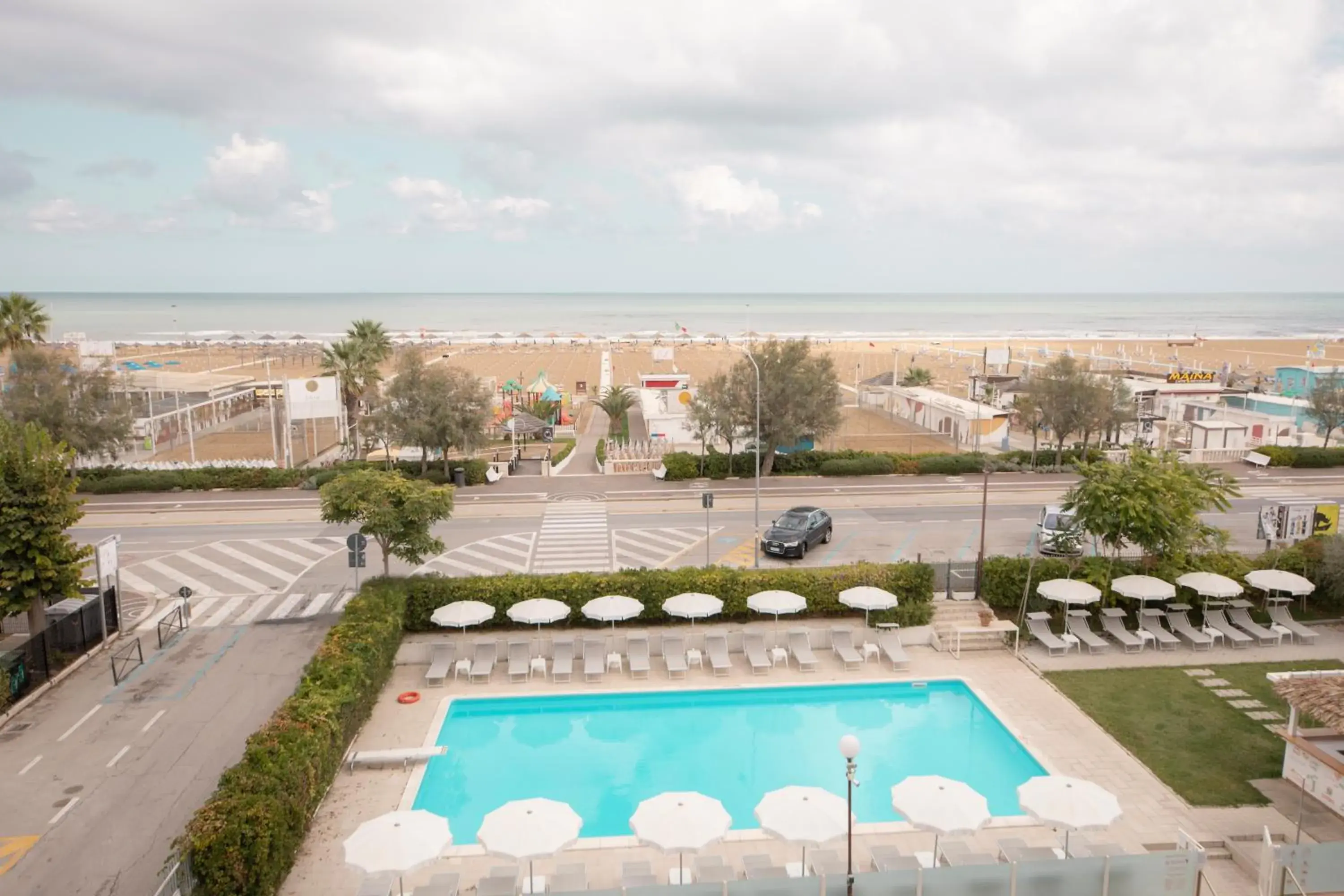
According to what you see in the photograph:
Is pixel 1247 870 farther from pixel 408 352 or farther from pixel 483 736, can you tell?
pixel 408 352

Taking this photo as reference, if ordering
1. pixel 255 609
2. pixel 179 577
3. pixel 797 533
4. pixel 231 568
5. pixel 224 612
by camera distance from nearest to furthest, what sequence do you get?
pixel 224 612 → pixel 255 609 → pixel 179 577 → pixel 231 568 → pixel 797 533

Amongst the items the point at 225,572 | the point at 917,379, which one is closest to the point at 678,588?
the point at 225,572

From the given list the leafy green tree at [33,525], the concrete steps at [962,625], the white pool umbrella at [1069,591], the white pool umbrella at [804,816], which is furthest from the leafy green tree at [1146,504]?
the leafy green tree at [33,525]

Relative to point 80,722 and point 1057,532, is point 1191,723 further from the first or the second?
point 80,722

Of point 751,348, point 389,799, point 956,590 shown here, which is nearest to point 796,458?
point 751,348

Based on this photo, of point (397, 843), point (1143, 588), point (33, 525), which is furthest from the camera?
point (1143, 588)

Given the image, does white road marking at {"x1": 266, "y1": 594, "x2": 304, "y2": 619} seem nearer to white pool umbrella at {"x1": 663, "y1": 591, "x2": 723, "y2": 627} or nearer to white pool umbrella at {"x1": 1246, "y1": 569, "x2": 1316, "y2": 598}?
white pool umbrella at {"x1": 663, "y1": 591, "x2": 723, "y2": 627}

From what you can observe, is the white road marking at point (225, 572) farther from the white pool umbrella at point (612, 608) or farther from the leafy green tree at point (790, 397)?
the leafy green tree at point (790, 397)

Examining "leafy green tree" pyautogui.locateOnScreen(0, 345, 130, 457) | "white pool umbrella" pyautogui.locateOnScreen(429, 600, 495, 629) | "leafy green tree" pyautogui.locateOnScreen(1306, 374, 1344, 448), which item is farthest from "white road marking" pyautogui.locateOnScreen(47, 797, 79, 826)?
"leafy green tree" pyautogui.locateOnScreen(1306, 374, 1344, 448)
